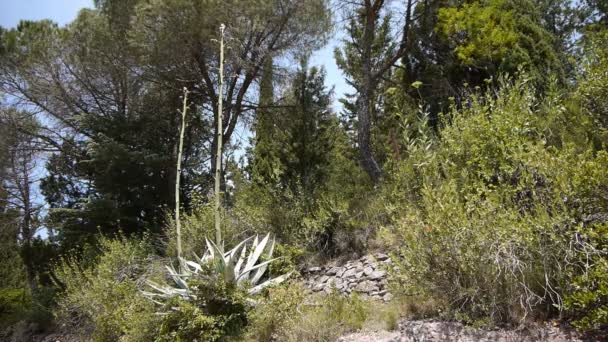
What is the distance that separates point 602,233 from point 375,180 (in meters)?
5.39

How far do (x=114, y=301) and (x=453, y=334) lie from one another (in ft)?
14.9

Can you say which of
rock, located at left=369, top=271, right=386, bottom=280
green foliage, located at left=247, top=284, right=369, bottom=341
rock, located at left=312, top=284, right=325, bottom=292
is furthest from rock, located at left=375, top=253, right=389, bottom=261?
green foliage, located at left=247, top=284, right=369, bottom=341

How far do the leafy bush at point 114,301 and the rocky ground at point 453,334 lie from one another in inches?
91.9

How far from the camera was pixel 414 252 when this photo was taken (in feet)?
11.2

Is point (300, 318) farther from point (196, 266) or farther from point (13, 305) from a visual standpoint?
point (13, 305)

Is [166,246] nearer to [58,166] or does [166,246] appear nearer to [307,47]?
[307,47]

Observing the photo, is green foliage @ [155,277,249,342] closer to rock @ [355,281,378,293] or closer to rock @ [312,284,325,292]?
rock @ [355,281,378,293]

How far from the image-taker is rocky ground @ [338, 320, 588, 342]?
2834 millimetres

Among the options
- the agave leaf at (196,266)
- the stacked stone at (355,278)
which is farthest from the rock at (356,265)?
the agave leaf at (196,266)

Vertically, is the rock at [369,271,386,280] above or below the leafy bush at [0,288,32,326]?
above

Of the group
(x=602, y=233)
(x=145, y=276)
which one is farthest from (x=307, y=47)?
(x=602, y=233)

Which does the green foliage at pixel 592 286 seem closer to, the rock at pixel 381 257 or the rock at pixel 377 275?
the rock at pixel 377 275

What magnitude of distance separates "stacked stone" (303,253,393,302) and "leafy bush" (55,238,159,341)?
211 centimetres

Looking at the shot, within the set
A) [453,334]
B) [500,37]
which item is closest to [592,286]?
[453,334]
